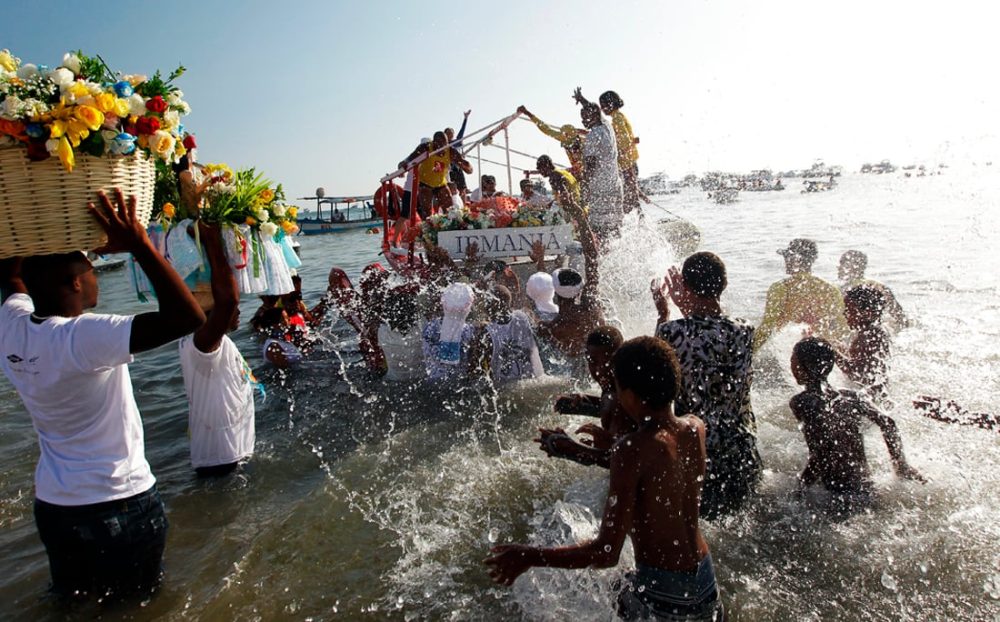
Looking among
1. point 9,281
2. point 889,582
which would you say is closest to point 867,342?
point 889,582

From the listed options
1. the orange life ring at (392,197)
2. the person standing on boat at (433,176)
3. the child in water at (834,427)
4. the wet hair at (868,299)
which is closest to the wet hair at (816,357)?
the child in water at (834,427)

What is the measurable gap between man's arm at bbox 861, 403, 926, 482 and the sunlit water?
307 millimetres

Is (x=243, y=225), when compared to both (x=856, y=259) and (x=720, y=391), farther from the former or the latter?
(x=856, y=259)

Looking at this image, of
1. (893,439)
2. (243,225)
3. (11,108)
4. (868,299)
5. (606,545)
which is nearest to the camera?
(11,108)

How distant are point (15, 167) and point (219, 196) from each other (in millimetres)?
1067

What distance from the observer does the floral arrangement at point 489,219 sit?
28.1 feet

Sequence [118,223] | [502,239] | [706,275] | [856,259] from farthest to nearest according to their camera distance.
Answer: [502,239] → [856,259] → [706,275] → [118,223]

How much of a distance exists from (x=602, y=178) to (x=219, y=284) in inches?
236

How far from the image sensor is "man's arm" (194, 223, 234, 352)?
298cm

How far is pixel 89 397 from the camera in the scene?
248cm

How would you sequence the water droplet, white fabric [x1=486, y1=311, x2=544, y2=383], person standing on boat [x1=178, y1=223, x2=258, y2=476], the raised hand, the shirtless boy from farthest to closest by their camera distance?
white fabric [x1=486, y1=311, x2=544, y2=383] → person standing on boat [x1=178, y1=223, x2=258, y2=476] → the water droplet → the shirtless boy → the raised hand

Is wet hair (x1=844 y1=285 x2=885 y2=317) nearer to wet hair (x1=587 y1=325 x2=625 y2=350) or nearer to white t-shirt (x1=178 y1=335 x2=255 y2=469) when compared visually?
wet hair (x1=587 y1=325 x2=625 y2=350)

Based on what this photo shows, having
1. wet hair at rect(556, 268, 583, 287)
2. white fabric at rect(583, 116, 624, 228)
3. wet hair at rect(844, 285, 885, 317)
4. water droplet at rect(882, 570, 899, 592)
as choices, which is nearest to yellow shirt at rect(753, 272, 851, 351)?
wet hair at rect(844, 285, 885, 317)

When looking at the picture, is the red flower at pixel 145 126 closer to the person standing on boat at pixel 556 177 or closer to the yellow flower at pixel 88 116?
the yellow flower at pixel 88 116
